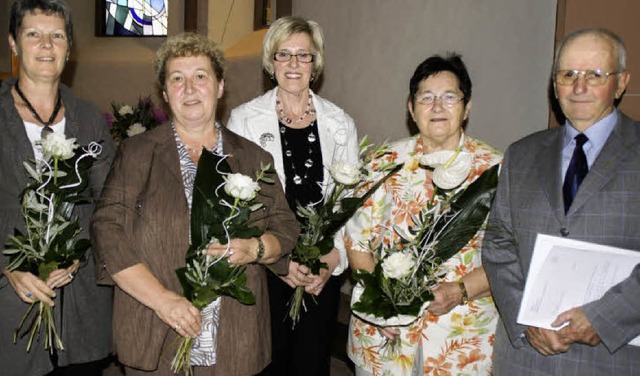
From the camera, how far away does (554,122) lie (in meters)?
3.71

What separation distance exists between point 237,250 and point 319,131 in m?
0.99

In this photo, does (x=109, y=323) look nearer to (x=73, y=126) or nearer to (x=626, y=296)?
(x=73, y=126)

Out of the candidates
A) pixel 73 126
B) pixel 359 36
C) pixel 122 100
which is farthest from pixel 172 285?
pixel 122 100

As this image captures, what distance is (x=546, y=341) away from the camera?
2.27m

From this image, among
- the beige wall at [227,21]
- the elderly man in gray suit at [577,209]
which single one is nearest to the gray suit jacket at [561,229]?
the elderly man in gray suit at [577,209]

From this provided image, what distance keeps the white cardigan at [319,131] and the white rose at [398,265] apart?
0.76m

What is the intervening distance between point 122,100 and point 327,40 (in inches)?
160

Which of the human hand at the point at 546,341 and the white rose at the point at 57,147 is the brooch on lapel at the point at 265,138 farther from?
the human hand at the point at 546,341

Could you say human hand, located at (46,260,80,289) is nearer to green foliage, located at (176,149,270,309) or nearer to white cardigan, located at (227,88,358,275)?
green foliage, located at (176,149,270,309)

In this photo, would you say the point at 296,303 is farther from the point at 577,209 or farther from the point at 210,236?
the point at 577,209

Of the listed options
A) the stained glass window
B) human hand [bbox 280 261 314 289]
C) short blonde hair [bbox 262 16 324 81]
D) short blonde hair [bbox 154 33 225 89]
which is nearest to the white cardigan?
short blonde hair [bbox 262 16 324 81]

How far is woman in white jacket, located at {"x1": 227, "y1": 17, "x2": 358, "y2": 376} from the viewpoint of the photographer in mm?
3059

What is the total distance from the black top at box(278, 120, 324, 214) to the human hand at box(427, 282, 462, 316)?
73 centimetres

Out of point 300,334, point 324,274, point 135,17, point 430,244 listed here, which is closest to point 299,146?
point 324,274
